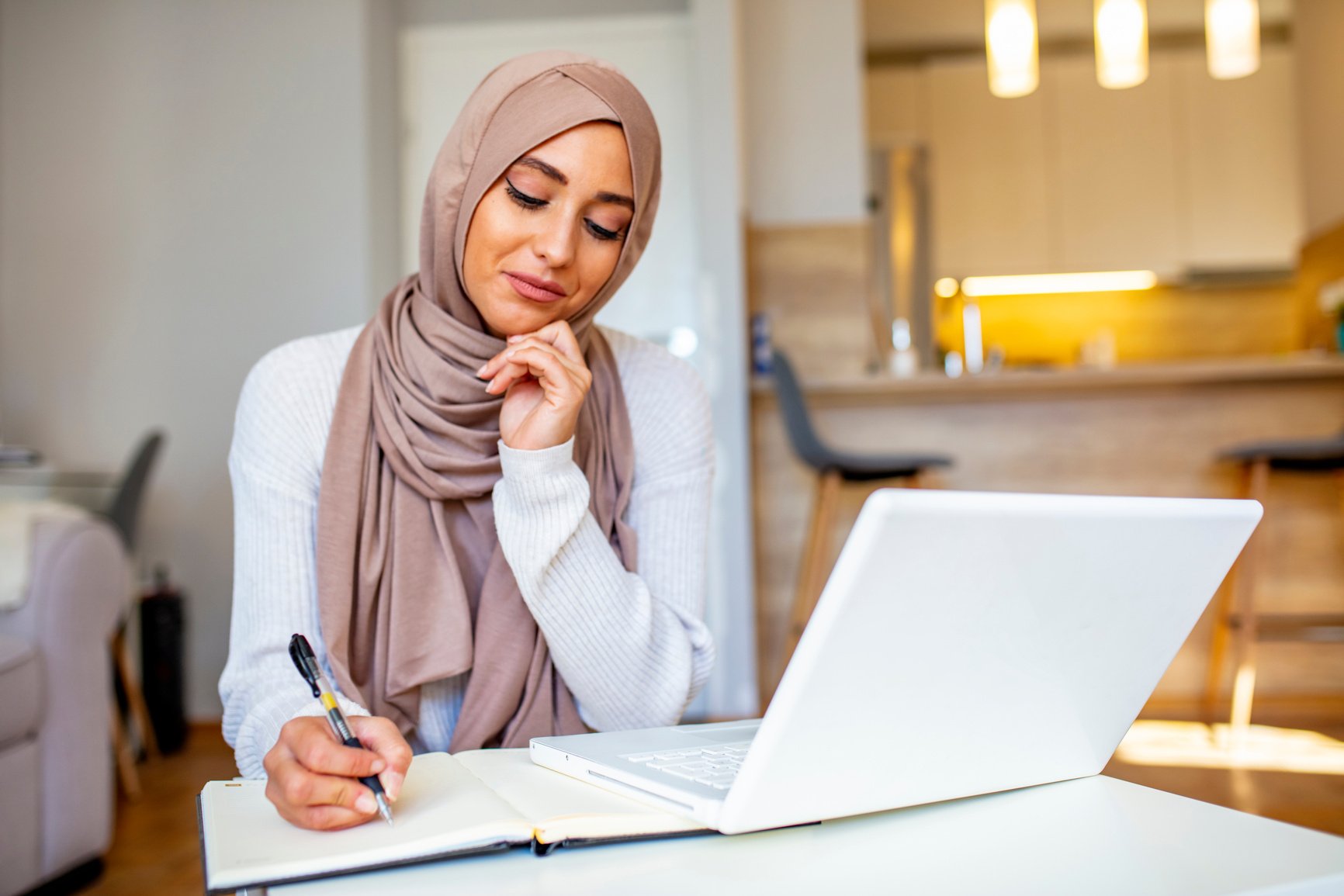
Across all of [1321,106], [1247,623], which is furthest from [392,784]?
[1321,106]

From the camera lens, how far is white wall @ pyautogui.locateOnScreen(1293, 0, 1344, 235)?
15.5 ft

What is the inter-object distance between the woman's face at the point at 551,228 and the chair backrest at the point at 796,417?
2.06 metres

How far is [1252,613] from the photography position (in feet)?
9.95

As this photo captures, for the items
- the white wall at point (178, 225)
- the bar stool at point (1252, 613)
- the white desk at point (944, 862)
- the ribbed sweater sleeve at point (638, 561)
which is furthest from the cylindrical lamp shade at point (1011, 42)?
the white desk at point (944, 862)

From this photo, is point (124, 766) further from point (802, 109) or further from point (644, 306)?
point (802, 109)

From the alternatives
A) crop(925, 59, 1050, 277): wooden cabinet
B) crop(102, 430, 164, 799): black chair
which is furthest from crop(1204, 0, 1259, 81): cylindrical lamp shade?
crop(102, 430, 164, 799): black chair

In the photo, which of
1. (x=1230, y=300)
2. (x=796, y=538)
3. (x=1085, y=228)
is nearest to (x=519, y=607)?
(x=796, y=538)

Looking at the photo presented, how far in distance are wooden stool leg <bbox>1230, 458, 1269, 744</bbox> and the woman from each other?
2534 mm

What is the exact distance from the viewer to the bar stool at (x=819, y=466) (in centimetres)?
295

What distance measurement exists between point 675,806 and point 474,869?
10 centimetres

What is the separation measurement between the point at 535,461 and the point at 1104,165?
510cm

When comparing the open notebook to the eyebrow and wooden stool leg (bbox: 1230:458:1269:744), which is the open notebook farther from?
wooden stool leg (bbox: 1230:458:1269:744)

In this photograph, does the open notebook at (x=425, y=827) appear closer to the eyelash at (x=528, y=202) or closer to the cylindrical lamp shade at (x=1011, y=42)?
the eyelash at (x=528, y=202)

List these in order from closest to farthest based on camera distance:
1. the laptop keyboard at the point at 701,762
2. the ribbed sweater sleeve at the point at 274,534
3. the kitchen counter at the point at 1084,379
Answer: the laptop keyboard at the point at 701,762, the ribbed sweater sleeve at the point at 274,534, the kitchen counter at the point at 1084,379
